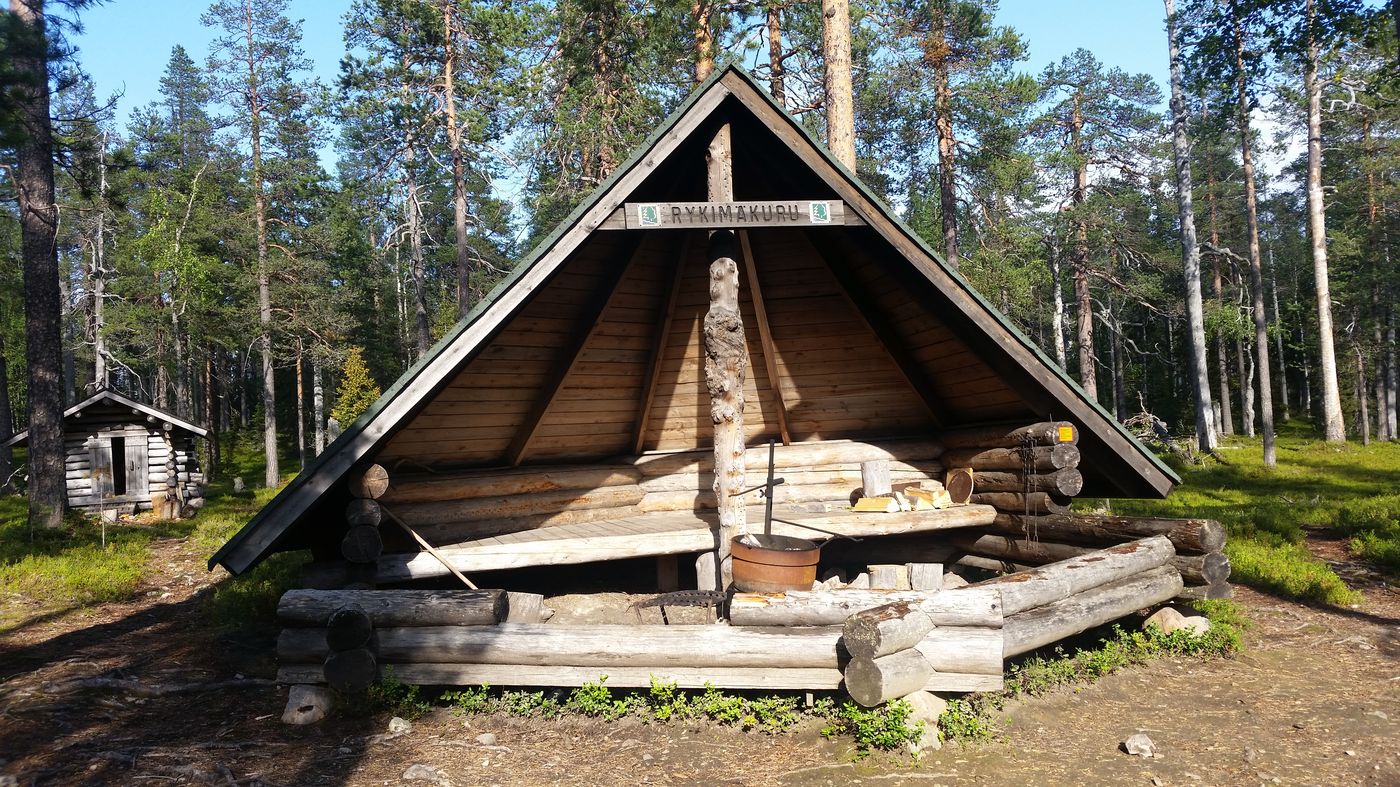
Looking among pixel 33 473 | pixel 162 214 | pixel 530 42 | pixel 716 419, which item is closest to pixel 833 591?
pixel 716 419

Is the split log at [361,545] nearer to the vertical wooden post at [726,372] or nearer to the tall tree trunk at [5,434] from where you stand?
the vertical wooden post at [726,372]

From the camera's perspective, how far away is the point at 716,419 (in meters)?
7.49

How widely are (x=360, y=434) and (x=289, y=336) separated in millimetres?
26333

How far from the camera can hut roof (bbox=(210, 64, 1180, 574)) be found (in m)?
6.16

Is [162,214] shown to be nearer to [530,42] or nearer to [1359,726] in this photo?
[530,42]

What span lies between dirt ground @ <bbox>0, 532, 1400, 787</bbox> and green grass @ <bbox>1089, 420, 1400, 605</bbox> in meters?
2.58

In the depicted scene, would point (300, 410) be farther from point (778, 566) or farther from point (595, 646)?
point (778, 566)

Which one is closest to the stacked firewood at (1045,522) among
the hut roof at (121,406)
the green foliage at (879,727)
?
the green foliage at (879,727)

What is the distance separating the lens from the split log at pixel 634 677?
18.1 feet

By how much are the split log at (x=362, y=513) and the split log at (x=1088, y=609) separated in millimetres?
5358

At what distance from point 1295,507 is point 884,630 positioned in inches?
542

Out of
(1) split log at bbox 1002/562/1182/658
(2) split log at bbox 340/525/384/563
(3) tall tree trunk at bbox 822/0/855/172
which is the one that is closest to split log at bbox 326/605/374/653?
(2) split log at bbox 340/525/384/563

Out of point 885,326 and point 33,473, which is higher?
point 885,326

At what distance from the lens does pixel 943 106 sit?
2080 cm
